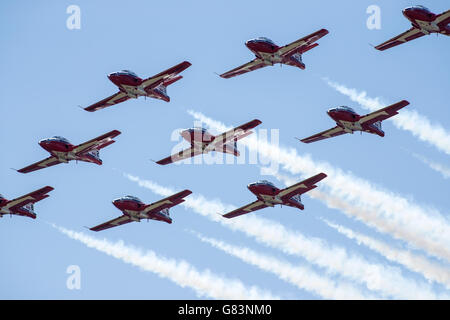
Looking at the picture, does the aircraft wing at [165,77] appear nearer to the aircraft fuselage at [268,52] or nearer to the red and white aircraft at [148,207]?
the aircraft fuselage at [268,52]

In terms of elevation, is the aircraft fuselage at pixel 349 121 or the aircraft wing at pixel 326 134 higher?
the aircraft wing at pixel 326 134

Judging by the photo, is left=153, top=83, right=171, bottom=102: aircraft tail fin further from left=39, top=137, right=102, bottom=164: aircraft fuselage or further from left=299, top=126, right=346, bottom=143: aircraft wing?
left=299, top=126, right=346, bottom=143: aircraft wing

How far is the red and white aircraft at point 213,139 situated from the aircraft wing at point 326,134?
1258 cm

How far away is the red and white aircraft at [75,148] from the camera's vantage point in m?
159

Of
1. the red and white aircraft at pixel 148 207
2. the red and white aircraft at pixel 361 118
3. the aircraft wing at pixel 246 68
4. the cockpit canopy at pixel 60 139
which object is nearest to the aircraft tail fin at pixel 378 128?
the red and white aircraft at pixel 361 118

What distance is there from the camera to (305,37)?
532ft

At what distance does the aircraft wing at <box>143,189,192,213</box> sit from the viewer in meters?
160

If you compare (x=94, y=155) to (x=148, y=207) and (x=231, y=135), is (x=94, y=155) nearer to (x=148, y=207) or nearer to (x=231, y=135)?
(x=148, y=207)

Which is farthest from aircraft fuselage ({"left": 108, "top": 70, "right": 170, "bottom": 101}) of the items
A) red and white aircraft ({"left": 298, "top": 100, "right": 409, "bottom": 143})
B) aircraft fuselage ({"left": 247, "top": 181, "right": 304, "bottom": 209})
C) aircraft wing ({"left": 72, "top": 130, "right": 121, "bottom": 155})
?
red and white aircraft ({"left": 298, "top": 100, "right": 409, "bottom": 143})

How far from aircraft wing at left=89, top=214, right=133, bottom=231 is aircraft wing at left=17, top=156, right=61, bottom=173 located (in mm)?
11646
